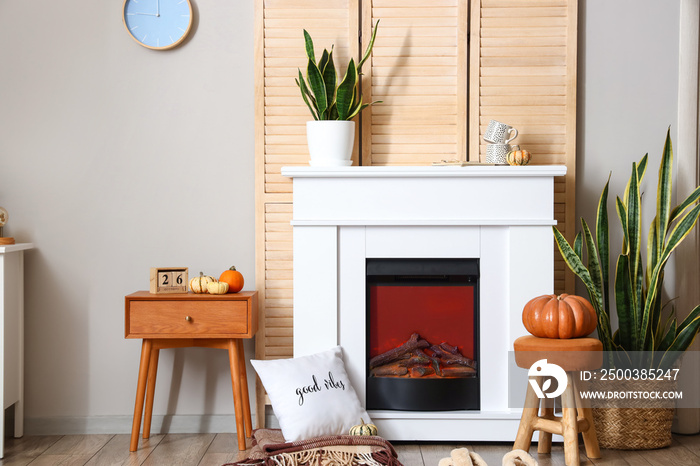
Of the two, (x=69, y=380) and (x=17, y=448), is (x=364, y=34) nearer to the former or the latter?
(x=69, y=380)

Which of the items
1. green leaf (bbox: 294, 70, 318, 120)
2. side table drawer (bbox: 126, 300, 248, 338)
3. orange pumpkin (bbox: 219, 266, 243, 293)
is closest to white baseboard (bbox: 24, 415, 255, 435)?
side table drawer (bbox: 126, 300, 248, 338)

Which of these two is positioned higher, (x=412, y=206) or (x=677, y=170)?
(x=677, y=170)

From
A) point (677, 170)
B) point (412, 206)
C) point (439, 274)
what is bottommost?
point (439, 274)

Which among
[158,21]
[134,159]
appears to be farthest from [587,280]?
[158,21]

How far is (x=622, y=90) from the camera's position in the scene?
3.03 m

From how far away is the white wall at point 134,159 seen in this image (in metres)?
3.02

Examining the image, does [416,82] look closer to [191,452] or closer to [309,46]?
[309,46]

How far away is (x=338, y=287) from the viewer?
2.79 meters

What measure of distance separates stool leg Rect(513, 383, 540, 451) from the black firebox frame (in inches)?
10.9

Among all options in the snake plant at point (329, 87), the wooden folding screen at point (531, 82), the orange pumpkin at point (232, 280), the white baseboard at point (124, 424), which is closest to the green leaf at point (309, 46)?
the snake plant at point (329, 87)

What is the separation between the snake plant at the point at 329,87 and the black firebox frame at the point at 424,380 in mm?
710

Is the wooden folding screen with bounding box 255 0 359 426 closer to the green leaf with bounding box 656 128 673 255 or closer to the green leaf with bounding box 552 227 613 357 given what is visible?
the green leaf with bounding box 552 227 613 357

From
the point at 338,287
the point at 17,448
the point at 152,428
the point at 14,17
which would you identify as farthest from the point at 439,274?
the point at 14,17

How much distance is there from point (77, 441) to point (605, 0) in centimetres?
331
